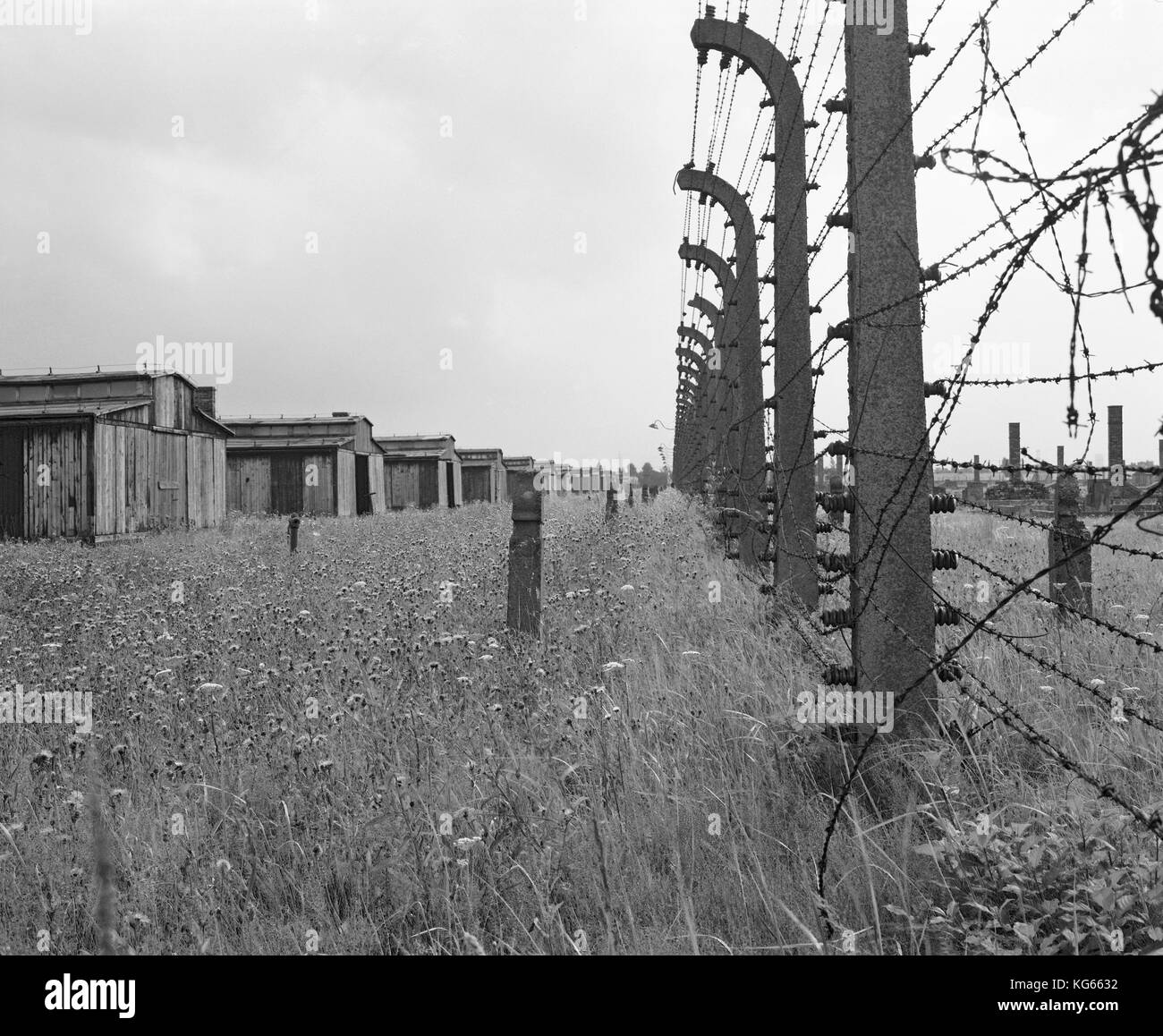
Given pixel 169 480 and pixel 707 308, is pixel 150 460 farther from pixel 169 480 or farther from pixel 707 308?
pixel 707 308

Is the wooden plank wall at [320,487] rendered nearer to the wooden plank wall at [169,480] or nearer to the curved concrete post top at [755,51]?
the wooden plank wall at [169,480]

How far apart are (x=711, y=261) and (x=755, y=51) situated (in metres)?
4.70

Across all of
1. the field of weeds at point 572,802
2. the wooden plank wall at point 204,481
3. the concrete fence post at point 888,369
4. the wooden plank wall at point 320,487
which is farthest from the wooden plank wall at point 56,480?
the concrete fence post at point 888,369

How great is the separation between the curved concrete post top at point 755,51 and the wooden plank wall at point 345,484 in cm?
2869

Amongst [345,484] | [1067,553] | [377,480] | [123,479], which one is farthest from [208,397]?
[1067,553]

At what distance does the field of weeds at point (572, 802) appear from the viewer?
2.47 m

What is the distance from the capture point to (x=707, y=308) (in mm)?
12984

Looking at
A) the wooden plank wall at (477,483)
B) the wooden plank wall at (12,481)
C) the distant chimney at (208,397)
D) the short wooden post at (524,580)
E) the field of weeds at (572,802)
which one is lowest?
the field of weeds at (572,802)

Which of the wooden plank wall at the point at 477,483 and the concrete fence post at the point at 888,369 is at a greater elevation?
the wooden plank wall at the point at 477,483

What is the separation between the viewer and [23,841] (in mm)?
3555

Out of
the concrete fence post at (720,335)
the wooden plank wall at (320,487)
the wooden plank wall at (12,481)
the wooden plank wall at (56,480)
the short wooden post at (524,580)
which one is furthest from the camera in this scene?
the wooden plank wall at (320,487)
